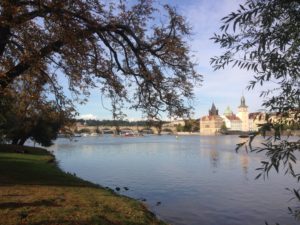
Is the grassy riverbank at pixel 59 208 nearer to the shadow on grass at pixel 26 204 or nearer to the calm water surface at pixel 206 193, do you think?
the shadow on grass at pixel 26 204

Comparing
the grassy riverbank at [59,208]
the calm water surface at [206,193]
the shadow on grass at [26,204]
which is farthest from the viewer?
the calm water surface at [206,193]

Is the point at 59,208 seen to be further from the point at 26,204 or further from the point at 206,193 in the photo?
the point at 206,193

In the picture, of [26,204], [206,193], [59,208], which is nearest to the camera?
[59,208]

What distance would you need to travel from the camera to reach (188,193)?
30.1 meters

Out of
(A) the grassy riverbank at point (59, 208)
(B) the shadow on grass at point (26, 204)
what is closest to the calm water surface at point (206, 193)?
(A) the grassy riverbank at point (59, 208)

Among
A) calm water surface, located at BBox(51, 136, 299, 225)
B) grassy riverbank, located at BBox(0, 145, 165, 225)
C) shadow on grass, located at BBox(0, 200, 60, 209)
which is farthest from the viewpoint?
calm water surface, located at BBox(51, 136, 299, 225)

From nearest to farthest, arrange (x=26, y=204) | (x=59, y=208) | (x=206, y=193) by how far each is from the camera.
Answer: (x=59, y=208) < (x=26, y=204) < (x=206, y=193)

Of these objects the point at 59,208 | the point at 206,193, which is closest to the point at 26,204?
the point at 59,208

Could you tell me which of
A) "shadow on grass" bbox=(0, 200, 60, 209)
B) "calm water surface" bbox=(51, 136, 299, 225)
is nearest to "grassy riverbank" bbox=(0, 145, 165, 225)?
"shadow on grass" bbox=(0, 200, 60, 209)

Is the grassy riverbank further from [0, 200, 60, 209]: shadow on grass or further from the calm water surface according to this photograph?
the calm water surface

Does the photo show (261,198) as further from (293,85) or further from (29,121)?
(293,85)

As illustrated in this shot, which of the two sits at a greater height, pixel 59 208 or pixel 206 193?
pixel 59 208

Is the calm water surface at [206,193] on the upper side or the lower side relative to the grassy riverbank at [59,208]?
lower

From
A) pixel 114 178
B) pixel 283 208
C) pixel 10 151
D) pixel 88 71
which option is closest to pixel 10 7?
pixel 88 71
